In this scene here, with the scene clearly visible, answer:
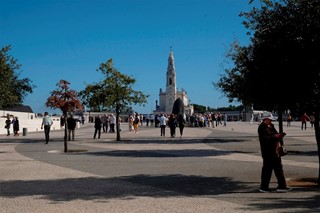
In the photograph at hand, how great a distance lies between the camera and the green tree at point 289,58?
8.59 metres

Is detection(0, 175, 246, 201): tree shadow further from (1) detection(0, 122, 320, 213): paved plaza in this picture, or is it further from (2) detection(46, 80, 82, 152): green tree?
(2) detection(46, 80, 82, 152): green tree

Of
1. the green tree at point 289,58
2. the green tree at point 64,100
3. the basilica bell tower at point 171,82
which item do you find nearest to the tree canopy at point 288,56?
the green tree at point 289,58

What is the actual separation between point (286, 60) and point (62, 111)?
12516mm

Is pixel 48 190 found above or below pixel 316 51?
below

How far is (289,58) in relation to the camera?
8.78 m

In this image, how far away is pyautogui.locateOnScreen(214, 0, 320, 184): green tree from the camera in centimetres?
859

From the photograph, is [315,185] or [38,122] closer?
[315,185]

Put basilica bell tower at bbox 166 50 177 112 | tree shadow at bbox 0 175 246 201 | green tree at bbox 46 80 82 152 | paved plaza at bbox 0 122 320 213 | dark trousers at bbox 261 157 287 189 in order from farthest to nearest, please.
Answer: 1. basilica bell tower at bbox 166 50 177 112
2. green tree at bbox 46 80 82 152
3. dark trousers at bbox 261 157 287 189
4. tree shadow at bbox 0 175 246 201
5. paved plaza at bbox 0 122 320 213

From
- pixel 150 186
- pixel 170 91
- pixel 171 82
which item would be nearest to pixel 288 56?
pixel 150 186

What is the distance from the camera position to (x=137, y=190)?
8766 mm

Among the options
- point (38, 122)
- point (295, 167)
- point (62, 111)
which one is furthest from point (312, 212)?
point (38, 122)

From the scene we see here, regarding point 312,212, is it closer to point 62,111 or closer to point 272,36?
point 272,36

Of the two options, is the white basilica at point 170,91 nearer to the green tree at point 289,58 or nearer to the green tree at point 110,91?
the green tree at point 110,91

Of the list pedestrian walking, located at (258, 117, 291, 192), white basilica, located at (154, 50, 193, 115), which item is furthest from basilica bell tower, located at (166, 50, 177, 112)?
pedestrian walking, located at (258, 117, 291, 192)
